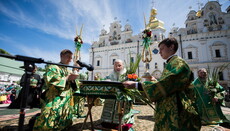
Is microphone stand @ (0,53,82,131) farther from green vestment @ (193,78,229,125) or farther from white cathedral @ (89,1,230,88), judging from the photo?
white cathedral @ (89,1,230,88)

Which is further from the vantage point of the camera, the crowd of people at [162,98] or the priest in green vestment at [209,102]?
the priest in green vestment at [209,102]

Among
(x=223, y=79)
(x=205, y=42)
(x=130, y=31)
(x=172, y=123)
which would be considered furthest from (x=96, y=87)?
(x=130, y=31)

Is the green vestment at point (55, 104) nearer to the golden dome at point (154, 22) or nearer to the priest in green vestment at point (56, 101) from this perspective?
the priest in green vestment at point (56, 101)

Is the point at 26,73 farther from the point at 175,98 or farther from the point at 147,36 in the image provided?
the point at 147,36

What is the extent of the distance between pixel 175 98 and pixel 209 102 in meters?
4.22

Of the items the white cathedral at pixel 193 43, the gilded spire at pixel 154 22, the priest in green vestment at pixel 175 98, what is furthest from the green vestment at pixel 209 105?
the gilded spire at pixel 154 22

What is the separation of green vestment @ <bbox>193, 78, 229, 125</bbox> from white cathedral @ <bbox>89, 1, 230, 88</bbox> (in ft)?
44.6

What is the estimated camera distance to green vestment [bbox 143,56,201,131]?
56.4 inches

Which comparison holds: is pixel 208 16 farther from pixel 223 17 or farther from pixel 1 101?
pixel 1 101

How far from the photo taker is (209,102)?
448 centimetres

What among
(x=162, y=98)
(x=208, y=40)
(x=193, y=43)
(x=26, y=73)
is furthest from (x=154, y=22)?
(x=26, y=73)

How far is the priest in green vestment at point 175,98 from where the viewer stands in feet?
4.71

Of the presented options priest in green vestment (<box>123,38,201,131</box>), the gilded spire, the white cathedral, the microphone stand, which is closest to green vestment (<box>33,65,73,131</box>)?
the microphone stand

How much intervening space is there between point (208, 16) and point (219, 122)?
28.4 m
